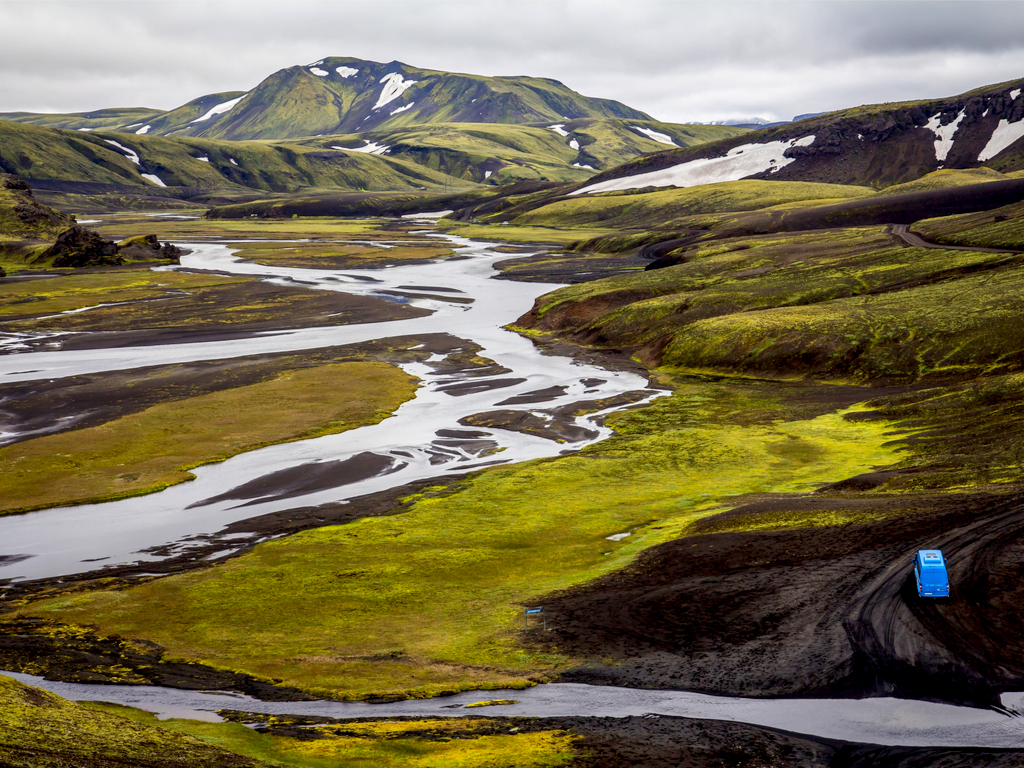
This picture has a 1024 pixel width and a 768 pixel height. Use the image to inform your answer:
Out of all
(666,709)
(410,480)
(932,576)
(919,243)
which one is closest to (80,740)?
(666,709)

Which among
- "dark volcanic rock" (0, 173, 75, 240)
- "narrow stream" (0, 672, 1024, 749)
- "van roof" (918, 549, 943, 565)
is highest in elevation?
"dark volcanic rock" (0, 173, 75, 240)

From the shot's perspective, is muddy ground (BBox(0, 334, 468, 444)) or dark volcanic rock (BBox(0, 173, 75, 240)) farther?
dark volcanic rock (BBox(0, 173, 75, 240))

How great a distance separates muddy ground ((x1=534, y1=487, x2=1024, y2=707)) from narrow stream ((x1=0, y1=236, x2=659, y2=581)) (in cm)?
1899

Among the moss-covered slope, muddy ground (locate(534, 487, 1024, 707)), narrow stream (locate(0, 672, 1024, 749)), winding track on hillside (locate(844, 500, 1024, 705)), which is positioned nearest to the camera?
the moss-covered slope

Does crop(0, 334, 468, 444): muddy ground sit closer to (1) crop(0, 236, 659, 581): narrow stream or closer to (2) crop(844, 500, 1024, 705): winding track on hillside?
(1) crop(0, 236, 659, 581): narrow stream

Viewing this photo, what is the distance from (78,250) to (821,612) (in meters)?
161

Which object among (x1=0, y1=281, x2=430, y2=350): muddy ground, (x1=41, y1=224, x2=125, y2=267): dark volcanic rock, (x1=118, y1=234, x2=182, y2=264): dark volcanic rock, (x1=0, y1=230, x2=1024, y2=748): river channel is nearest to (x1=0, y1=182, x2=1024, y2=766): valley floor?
(x1=0, y1=230, x2=1024, y2=748): river channel

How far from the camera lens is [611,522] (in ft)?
133

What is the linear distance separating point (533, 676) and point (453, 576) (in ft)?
29.8

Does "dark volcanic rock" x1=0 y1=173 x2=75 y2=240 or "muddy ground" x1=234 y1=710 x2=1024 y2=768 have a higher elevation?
"dark volcanic rock" x1=0 y1=173 x2=75 y2=240

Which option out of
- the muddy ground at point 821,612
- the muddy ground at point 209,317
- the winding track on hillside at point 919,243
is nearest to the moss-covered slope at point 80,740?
the muddy ground at point 821,612

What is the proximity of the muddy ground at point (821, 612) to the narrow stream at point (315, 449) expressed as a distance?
18994 mm

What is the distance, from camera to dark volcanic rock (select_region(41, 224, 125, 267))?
15488 cm

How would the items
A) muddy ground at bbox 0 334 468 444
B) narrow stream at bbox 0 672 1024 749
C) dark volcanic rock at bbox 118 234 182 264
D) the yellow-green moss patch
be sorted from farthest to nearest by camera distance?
dark volcanic rock at bbox 118 234 182 264 < muddy ground at bbox 0 334 468 444 < the yellow-green moss patch < narrow stream at bbox 0 672 1024 749
